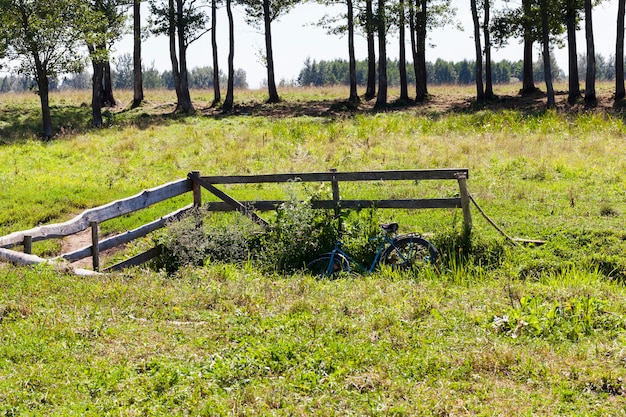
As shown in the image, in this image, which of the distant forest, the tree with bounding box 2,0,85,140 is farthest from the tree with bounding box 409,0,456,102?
the distant forest

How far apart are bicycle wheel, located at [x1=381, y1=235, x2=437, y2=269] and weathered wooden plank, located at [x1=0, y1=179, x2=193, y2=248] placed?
12.4 ft

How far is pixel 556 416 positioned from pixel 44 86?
106ft

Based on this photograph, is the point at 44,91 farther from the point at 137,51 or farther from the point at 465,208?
the point at 465,208

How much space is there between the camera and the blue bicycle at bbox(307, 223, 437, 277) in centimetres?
995

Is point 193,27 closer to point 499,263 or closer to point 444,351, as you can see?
point 499,263

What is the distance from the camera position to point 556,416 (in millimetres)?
4410

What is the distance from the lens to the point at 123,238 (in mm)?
9914

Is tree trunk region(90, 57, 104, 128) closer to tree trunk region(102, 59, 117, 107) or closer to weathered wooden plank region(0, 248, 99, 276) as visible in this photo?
tree trunk region(102, 59, 117, 107)

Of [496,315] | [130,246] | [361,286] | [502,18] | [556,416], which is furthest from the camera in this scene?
[502,18]

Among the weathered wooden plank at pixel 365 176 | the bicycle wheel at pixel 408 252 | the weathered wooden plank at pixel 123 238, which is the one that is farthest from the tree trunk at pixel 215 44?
the bicycle wheel at pixel 408 252

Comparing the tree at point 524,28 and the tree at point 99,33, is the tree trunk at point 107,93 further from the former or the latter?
the tree at point 524,28

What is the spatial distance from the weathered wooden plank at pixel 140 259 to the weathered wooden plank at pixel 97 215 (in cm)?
69

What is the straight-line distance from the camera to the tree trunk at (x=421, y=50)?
4028 centimetres

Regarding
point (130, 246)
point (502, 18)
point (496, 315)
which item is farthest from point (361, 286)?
point (502, 18)
